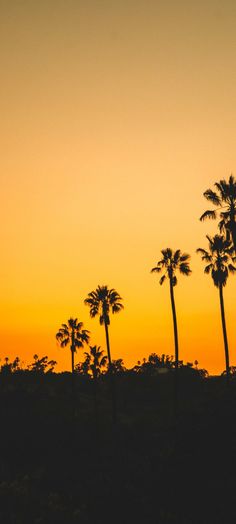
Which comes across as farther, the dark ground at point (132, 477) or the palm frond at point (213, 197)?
the palm frond at point (213, 197)

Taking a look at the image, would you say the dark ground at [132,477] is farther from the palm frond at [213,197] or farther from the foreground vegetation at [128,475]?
the palm frond at [213,197]

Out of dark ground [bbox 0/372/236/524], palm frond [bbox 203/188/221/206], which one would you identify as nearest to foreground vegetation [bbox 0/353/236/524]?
dark ground [bbox 0/372/236/524]

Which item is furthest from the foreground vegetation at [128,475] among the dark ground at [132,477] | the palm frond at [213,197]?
the palm frond at [213,197]

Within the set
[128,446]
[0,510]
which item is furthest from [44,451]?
[0,510]

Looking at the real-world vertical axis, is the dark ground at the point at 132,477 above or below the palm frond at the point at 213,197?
below

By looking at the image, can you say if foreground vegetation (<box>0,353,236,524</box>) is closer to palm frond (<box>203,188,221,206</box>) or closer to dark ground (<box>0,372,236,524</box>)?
dark ground (<box>0,372,236,524</box>)

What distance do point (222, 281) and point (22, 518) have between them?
1120 inches

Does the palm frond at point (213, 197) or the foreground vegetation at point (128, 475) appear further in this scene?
the palm frond at point (213, 197)

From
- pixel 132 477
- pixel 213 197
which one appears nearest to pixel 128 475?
pixel 132 477

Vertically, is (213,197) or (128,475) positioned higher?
(213,197)

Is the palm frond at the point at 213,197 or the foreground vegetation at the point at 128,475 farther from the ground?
the palm frond at the point at 213,197

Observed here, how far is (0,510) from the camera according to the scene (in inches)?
618

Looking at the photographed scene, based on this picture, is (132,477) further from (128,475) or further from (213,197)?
(213,197)

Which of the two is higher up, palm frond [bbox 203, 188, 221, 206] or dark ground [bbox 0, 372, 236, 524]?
palm frond [bbox 203, 188, 221, 206]
